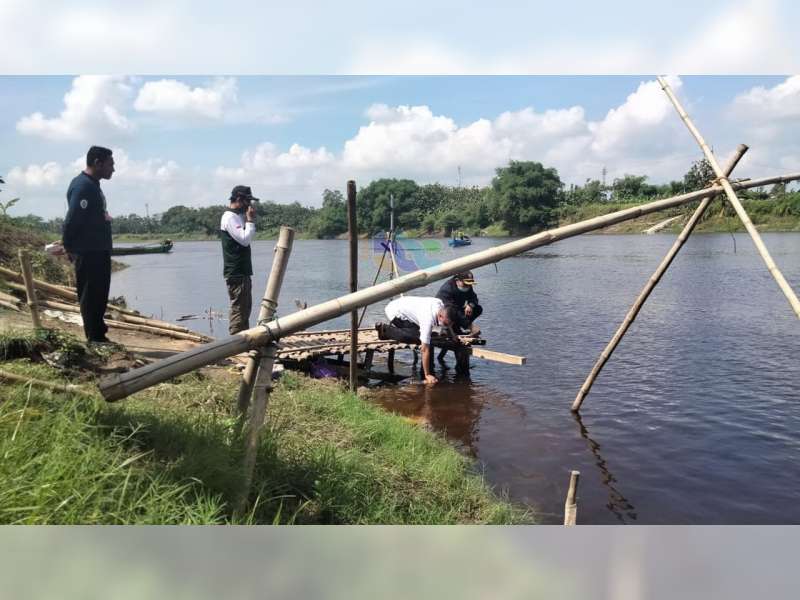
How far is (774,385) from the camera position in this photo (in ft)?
28.9

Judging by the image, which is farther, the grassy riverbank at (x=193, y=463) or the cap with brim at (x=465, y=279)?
the cap with brim at (x=465, y=279)

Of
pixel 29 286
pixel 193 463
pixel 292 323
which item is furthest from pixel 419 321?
pixel 193 463

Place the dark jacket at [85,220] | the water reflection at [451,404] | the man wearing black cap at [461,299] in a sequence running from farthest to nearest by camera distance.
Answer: the man wearing black cap at [461,299] → the water reflection at [451,404] → the dark jacket at [85,220]

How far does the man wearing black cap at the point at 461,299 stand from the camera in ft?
29.1

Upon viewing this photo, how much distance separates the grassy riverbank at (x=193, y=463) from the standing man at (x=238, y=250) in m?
0.66

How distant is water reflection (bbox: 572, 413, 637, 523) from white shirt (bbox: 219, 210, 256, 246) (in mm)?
4020

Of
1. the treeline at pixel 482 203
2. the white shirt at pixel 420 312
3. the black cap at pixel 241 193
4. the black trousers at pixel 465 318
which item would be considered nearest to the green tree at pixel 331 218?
the treeline at pixel 482 203

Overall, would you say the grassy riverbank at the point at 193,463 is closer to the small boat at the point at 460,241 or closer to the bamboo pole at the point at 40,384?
the bamboo pole at the point at 40,384

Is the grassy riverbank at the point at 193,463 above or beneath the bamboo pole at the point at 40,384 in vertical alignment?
beneath

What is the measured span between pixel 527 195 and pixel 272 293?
3379 mm

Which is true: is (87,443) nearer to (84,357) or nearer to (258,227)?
(84,357)

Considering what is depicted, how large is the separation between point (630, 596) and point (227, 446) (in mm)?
2157

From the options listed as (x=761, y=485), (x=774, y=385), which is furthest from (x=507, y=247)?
(x=774, y=385)

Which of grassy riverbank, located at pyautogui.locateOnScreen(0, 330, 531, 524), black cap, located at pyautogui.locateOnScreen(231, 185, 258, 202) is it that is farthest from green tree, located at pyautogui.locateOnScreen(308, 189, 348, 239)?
grassy riverbank, located at pyautogui.locateOnScreen(0, 330, 531, 524)
